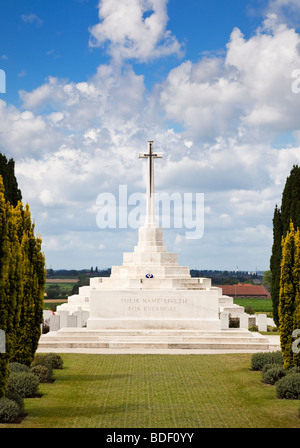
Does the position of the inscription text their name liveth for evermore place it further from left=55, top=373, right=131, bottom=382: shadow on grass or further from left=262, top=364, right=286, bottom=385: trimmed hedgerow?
left=262, top=364, right=286, bottom=385: trimmed hedgerow

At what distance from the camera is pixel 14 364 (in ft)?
60.3

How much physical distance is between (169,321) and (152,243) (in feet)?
27.8

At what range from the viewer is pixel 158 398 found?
16625 millimetres

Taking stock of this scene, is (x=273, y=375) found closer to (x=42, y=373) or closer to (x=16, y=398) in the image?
(x=42, y=373)

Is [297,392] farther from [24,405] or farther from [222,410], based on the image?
[24,405]

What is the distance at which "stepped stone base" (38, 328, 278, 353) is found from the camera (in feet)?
87.5

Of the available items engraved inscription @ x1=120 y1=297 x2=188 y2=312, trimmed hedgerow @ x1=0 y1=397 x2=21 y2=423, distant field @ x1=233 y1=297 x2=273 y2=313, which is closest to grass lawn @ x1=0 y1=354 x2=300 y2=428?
trimmed hedgerow @ x1=0 y1=397 x2=21 y2=423

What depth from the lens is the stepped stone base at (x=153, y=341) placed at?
26.7 m

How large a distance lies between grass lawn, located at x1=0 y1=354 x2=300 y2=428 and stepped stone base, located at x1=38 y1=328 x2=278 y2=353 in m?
3.32

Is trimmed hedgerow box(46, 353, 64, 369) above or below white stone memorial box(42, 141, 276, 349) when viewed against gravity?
below

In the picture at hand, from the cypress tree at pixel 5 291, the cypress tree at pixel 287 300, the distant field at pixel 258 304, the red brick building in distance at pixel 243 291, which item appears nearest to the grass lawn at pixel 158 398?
the cypress tree at pixel 287 300

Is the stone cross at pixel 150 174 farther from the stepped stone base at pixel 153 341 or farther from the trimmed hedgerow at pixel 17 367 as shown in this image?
the trimmed hedgerow at pixel 17 367

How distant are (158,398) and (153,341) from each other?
34.9 ft
